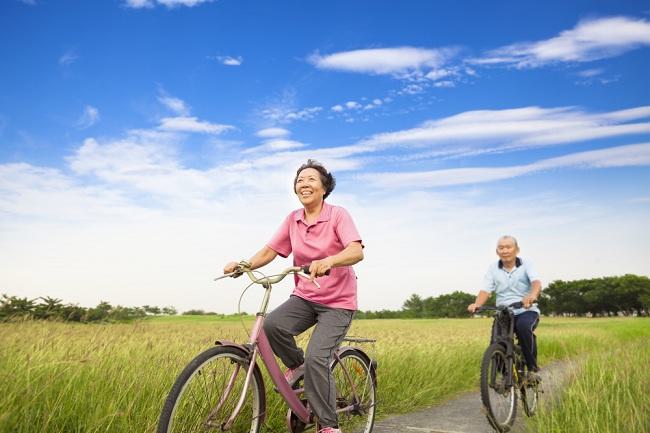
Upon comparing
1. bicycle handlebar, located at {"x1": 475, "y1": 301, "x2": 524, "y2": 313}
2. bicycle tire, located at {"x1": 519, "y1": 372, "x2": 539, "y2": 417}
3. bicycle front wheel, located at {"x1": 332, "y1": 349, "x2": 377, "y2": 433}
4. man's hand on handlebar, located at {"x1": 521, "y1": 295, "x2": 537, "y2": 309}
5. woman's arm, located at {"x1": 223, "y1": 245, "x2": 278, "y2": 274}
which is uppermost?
woman's arm, located at {"x1": 223, "y1": 245, "x2": 278, "y2": 274}

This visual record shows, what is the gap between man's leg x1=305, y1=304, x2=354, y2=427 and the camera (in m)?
4.09

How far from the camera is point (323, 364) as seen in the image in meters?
4.10

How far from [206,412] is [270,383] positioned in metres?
1.64

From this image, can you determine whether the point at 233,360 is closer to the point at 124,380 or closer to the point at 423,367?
the point at 124,380

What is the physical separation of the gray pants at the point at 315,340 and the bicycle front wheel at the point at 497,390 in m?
1.82

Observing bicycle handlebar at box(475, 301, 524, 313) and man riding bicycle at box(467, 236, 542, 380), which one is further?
man riding bicycle at box(467, 236, 542, 380)

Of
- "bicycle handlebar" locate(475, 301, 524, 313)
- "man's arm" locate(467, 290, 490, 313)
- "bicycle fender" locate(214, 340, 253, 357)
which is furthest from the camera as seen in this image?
"man's arm" locate(467, 290, 490, 313)

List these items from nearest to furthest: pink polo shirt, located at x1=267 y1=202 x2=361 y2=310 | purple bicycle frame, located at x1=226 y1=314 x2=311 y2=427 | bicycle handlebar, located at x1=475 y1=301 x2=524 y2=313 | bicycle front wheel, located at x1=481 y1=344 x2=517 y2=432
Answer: purple bicycle frame, located at x1=226 y1=314 x2=311 y2=427 < pink polo shirt, located at x1=267 y1=202 x2=361 y2=310 < bicycle front wheel, located at x1=481 y1=344 x2=517 y2=432 < bicycle handlebar, located at x1=475 y1=301 x2=524 y2=313

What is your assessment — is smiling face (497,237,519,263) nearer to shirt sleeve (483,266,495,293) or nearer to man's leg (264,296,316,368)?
shirt sleeve (483,266,495,293)

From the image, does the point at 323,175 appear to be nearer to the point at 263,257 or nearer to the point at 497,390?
the point at 263,257

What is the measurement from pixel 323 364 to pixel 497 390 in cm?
237

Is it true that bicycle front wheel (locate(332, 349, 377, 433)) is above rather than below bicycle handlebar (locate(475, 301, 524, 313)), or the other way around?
below

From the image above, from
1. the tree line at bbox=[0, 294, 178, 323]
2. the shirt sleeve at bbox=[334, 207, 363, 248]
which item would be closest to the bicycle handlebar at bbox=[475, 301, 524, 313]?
the shirt sleeve at bbox=[334, 207, 363, 248]

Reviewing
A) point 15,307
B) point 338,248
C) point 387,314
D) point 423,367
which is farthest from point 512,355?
point 387,314
